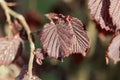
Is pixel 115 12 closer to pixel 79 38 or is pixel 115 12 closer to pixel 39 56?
pixel 79 38

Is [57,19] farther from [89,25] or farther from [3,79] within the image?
[89,25]

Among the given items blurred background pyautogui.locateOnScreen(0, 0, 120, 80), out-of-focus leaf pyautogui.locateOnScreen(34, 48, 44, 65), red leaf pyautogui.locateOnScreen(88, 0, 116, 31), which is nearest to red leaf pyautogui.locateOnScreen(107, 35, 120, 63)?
red leaf pyautogui.locateOnScreen(88, 0, 116, 31)

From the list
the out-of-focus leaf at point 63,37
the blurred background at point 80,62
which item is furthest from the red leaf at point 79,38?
the blurred background at point 80,62

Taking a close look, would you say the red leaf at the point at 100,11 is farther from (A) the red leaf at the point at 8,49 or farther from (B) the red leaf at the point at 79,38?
(A) the red leaf at the point at 8,49

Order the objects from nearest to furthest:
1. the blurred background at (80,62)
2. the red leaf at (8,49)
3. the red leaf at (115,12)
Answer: the red leaf at (115,12), the red leaf at (8,49), the blurred background at (80,62)

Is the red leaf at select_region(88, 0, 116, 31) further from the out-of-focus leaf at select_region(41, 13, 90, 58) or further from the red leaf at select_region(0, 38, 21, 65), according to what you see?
the red leaf at select_region(0, 38, 21, 65)
